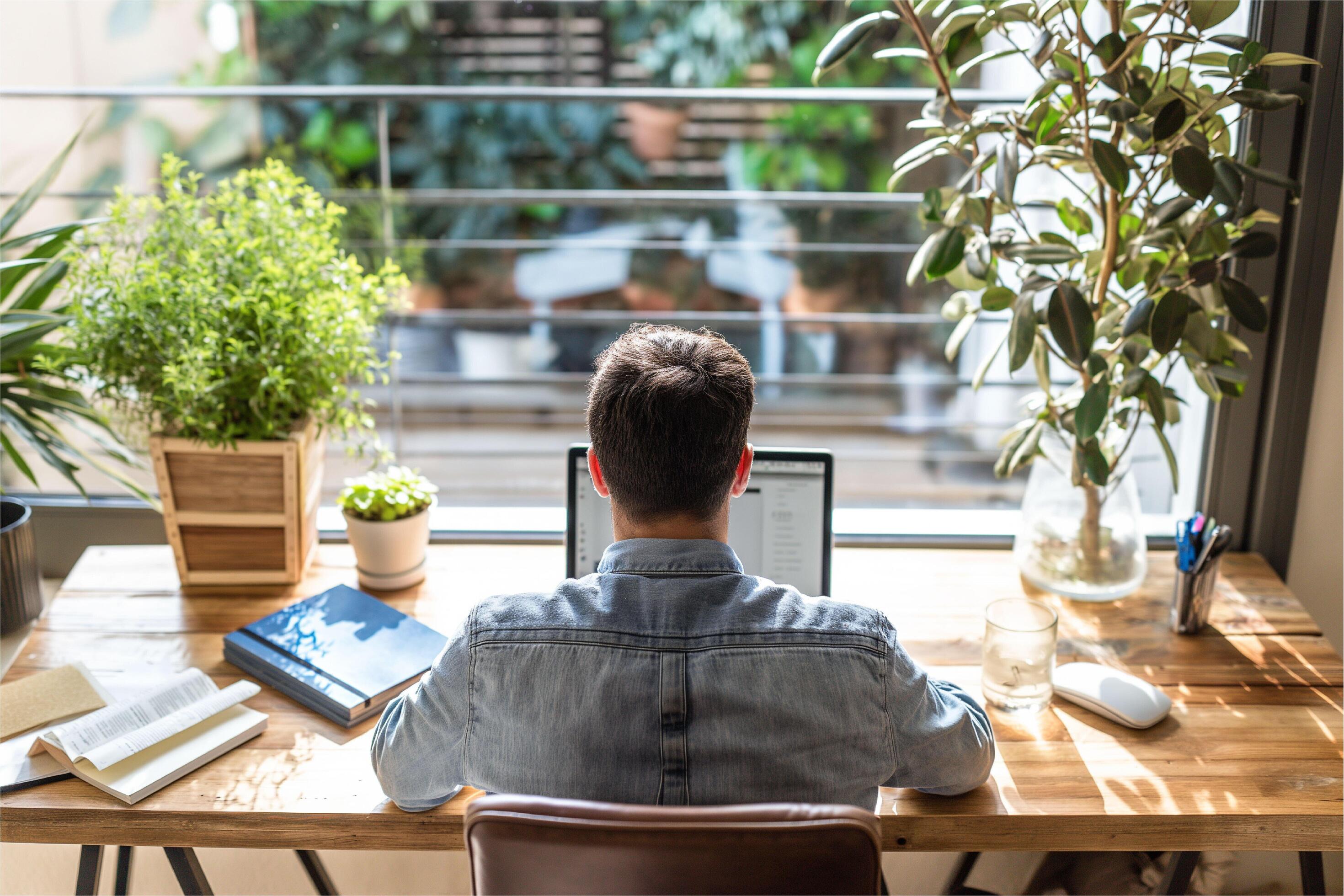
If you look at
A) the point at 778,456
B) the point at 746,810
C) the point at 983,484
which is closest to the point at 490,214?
the point at 983,484

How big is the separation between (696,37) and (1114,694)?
11.2 ft

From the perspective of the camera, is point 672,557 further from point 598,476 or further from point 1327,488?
point 1327,488

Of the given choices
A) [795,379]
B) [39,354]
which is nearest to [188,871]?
[39,354]

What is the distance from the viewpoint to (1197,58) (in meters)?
1.27

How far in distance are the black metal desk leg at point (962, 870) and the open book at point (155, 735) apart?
38.3 inches

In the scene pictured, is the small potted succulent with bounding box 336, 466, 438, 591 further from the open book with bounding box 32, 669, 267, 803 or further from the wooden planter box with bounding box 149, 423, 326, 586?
the open book with bounding box 32, 669, 267, 803

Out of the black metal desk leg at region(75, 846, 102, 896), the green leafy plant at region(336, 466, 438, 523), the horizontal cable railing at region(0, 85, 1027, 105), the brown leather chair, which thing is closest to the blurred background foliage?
the horizontal cable railing at region(0, 85, 1027, 105)

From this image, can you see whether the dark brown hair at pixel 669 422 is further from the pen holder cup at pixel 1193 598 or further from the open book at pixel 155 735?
the pen holder cup at pixel 1193 598

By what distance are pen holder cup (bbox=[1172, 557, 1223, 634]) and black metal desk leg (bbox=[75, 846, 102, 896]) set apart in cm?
136

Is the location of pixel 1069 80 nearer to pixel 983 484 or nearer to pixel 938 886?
pixel 938 886

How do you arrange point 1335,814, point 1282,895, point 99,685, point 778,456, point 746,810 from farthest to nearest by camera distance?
point 1282,895 < point 778,456 < point 99,685 < point 1335,814 < point 746,810

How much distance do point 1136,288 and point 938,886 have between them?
1116mm

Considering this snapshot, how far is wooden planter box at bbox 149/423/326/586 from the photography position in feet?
4.52

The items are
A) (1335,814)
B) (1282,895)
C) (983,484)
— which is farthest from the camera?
(983,484)
